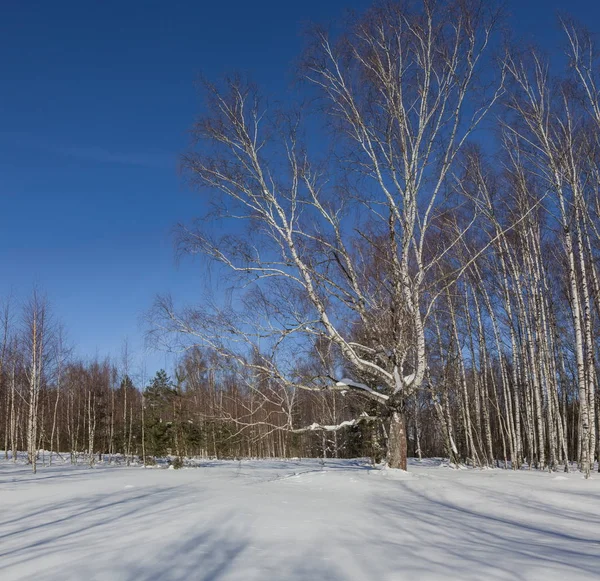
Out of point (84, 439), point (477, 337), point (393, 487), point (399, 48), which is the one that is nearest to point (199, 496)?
point (393, 487)

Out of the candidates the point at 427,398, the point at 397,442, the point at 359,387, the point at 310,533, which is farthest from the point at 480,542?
the point at 427,398

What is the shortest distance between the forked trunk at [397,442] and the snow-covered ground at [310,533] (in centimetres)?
174

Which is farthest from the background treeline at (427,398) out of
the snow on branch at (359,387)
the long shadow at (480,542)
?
the long shadow at (480,542)

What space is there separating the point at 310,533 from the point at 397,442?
634 cm

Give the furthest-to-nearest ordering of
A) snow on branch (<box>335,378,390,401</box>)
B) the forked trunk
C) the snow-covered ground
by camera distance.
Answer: snow on branch (<box>335,378,390,401</box>), the forked trunk, the snow-covered ground

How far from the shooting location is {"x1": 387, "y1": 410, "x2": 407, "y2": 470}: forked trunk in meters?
10.5

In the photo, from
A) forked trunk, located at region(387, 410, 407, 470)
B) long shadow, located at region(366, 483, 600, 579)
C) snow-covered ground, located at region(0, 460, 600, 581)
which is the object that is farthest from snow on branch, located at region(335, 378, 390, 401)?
long shadow, located at region(366, 483, 600, 579)

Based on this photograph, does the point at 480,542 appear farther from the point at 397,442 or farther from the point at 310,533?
the point at 397,442

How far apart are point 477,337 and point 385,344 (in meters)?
8.75

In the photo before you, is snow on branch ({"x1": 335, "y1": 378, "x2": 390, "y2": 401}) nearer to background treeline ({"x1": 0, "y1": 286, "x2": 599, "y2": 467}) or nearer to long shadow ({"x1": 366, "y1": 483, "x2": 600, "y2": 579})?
background treeline ({"x1": 0, "y1": 286, "x2": 599, "y2": 467})

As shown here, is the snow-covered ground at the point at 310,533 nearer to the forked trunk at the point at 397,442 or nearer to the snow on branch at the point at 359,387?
the forked trunk at the point at 397,442

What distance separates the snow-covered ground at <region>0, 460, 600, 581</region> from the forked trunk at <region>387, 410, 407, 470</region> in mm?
1743

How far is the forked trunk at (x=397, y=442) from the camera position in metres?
10.5

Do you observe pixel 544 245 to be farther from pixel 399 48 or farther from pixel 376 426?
pixel 399 48
